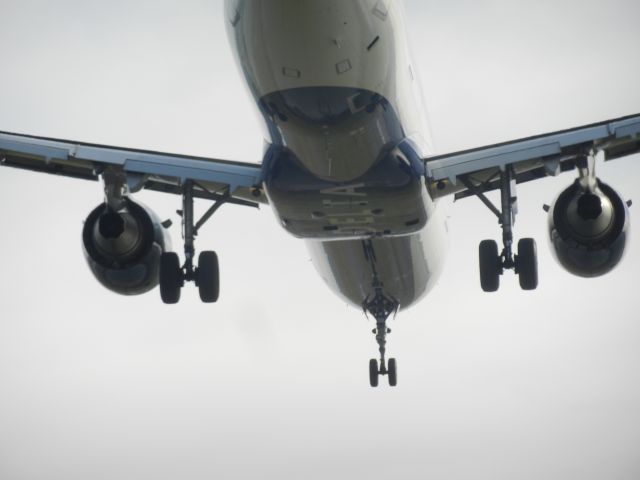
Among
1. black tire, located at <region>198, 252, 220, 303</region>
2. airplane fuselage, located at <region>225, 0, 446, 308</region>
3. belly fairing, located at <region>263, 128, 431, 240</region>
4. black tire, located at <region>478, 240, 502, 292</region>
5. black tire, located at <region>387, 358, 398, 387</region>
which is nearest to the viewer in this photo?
A: airplane fuselage, located at <region>225, 0, 446, 308</region>

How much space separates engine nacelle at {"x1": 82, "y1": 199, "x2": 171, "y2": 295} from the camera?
90.0 feet

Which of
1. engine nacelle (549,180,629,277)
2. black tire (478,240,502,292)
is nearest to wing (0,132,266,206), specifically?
black tire (478,240,502,292)

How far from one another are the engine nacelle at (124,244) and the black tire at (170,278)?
0.92 meters

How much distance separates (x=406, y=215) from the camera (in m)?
24.5

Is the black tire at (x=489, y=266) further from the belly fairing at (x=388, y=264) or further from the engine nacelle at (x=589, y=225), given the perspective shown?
the belly fairing at (x=388, y=264)

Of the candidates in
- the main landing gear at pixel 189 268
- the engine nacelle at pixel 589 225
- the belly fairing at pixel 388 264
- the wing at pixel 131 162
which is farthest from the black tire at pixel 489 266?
the main landing gear at pixel 189 268

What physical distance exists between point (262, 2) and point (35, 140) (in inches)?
285

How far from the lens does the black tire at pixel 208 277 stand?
89.8 ft

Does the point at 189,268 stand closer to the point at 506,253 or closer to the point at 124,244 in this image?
the point at 124,244

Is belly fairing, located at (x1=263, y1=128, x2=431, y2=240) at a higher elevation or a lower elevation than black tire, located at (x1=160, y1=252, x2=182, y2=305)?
higher

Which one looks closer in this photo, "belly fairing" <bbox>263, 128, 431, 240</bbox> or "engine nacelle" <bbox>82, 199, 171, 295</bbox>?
"belly fairing" <bbox>263, 128, 431, 240</bbox>

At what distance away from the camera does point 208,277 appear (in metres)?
27.4

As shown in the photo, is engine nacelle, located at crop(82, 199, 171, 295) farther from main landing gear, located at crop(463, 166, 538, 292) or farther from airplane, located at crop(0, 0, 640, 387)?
main landing gear, located at crop(463, 166, 538, 292)

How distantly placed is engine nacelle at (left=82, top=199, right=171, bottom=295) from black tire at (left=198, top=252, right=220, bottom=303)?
1.33 meters
